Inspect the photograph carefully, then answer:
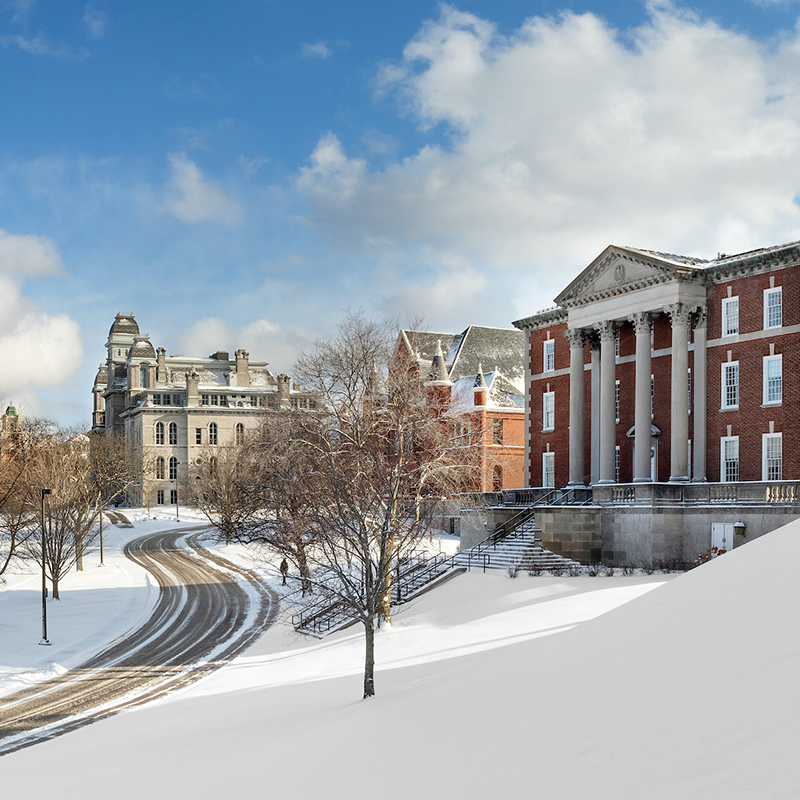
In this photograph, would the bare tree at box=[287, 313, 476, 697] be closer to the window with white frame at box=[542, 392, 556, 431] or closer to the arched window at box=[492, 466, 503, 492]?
the window with white frame at box=[542, 392, 556, 431]

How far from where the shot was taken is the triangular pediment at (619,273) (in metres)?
41.8

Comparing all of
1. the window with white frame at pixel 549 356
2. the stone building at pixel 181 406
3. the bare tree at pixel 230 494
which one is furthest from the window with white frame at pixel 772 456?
the stone building at pixel 181 406

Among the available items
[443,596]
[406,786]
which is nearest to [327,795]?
[406,786]

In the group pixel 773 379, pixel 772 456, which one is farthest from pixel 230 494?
pixel 773 379

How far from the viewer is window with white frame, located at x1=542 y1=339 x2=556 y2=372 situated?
172 ft

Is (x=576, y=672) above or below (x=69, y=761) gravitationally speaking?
above

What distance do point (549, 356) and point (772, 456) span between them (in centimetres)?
1590

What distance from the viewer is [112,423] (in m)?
142

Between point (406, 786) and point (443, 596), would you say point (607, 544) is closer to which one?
point (443, 596)

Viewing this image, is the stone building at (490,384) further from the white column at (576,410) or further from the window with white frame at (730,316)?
the window with white frame at (730,316)

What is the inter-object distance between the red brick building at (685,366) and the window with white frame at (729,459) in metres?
0.05

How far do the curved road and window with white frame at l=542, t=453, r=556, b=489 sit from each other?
17238mm

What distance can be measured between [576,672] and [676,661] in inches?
73.0

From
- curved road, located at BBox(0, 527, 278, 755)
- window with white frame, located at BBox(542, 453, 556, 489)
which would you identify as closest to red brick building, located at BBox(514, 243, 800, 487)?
window with white frame, located at BBox(542, 453, 556, 489)
